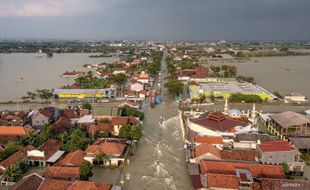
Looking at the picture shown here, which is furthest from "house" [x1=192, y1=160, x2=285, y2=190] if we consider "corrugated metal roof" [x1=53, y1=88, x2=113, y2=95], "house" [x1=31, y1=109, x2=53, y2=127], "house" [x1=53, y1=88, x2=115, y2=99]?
"corrugated metal roof" [x1=53, y1=88, x2=113, y2=95]

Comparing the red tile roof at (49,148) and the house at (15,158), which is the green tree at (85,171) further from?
the house at (15,158)

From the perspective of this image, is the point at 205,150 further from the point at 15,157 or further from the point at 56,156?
the point at 15,157

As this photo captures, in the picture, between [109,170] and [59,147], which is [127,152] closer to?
[109,170]

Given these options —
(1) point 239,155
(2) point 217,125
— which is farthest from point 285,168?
(2) point 217,125

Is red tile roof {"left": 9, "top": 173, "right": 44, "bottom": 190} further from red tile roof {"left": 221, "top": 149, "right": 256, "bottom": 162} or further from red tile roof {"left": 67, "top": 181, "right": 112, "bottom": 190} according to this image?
red tile roof {"left": 221, "top": 149, "right": 256, "bottom": 162}

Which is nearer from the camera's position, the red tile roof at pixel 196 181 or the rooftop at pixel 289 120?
the red tile roof at pixel 196 181

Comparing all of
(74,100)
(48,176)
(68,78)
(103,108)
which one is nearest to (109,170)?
(48,176)

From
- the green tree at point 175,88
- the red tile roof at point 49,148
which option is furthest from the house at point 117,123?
the green tree at point 175,88
